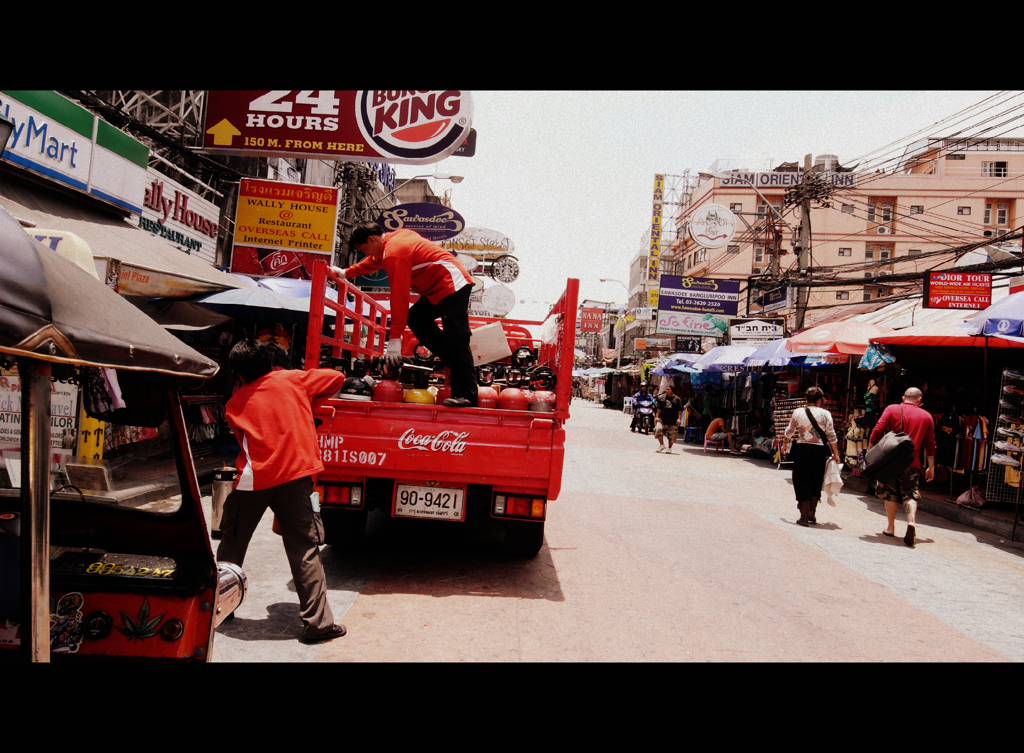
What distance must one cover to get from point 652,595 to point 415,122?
1078 centimetres

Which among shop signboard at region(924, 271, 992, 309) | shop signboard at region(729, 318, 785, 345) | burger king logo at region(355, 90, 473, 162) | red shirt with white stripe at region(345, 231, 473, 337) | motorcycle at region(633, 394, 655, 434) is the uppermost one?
burger king logo at region(355, 90, 473, 162)

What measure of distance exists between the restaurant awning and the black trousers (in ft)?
12.0

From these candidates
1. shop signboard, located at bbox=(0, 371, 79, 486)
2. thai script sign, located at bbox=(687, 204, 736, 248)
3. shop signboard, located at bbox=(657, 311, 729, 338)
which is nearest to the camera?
shop signboard, located at bbox=(0, 371, 79, 486)

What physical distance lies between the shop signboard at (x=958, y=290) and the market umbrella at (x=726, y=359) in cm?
489

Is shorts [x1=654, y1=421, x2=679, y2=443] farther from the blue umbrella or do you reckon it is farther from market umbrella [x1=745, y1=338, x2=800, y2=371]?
the blue umbrella

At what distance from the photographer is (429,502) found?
4.77m

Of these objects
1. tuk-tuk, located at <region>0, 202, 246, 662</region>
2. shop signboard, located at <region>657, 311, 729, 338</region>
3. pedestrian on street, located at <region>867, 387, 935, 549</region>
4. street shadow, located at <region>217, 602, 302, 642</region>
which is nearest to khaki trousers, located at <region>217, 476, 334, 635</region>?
street shadow, located at <region>217, 602, 302, 642</region>

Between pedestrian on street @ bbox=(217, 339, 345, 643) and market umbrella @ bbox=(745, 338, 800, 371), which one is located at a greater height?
market umbrella @ bbox=(745, 338, 800, 371)

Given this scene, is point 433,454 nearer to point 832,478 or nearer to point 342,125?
point 832,478

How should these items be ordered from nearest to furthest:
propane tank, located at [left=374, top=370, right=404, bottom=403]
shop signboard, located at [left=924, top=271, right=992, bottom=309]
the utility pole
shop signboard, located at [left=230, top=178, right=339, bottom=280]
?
propane tank, located at [left=374, top=370, right=404, bottom=403], shop signboard, located at [left=924, top=271, right=992, bottom=309], shop signboard, located at [left=230, top=178, right=339, bottom=280], the utility pole

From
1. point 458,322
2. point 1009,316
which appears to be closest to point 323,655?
point 458,322

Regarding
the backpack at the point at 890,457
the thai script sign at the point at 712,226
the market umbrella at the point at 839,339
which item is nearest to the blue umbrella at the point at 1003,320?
the backpack at the point at 890,457

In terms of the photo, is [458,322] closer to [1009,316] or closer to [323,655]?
[323,655]

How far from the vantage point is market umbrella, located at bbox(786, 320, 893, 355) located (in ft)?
36.7
